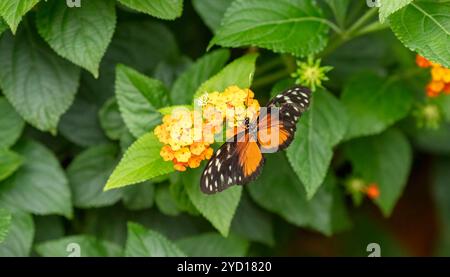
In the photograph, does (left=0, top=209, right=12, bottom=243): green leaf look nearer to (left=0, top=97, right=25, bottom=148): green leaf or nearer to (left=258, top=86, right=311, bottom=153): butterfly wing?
(left=0, top=97, right=25, bottom=148): green leaf

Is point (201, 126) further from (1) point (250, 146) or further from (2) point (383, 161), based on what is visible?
(2) point (383, 161)

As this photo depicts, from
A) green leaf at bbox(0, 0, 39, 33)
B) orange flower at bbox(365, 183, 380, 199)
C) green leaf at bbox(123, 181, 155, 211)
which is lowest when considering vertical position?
orange flower at bbox(365, 183, 380, 199)

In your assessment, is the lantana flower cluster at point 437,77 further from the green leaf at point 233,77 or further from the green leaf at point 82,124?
the green leaf at point 82,124

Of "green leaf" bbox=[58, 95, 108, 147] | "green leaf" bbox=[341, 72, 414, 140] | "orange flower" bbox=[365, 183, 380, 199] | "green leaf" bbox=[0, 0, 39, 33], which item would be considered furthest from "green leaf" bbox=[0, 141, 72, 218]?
"orange flower" bbox=[365, 183, 380, 199]

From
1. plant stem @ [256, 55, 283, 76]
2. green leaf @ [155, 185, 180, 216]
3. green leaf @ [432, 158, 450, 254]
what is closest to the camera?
green leaf @ [155, 185, 180, 216]

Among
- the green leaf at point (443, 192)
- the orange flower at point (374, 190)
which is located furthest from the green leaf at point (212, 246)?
the green leaf at point (443, 192)

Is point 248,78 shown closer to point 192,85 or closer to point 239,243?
point 192,85

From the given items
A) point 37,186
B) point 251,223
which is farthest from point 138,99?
point 251,223

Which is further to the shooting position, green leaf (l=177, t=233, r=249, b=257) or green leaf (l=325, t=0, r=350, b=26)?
green leaf (l=177, t=233, r=249, b=257)

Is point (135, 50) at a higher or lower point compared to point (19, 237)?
higher
